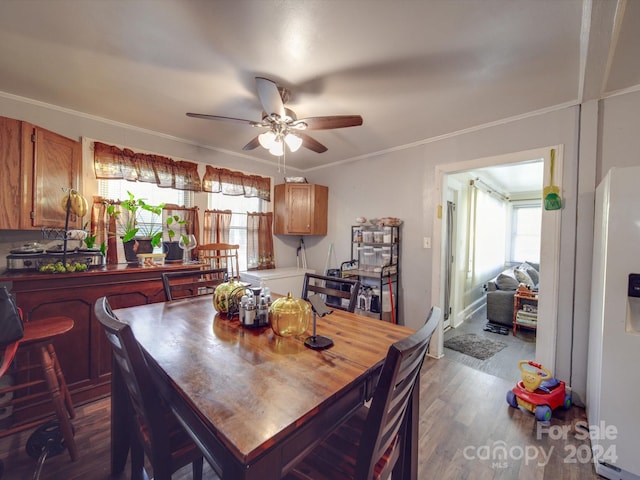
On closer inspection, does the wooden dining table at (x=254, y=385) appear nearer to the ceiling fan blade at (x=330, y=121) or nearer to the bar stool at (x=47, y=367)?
the bar stool at (x=47, y=367)

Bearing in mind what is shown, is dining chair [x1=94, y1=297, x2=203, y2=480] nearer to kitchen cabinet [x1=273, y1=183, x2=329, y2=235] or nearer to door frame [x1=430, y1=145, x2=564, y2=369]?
door frame [x1=430, y1=145, x2=564, y2=369]

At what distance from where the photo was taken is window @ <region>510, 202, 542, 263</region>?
5.82 m

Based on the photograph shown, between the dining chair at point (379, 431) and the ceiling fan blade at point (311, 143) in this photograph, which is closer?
the dining chair at point (379, 431)

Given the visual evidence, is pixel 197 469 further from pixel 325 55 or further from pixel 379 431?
pixel 325 55

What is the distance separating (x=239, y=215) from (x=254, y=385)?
3185 mm

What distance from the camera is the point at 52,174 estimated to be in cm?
211

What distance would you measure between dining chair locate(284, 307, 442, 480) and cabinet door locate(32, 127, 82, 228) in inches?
101

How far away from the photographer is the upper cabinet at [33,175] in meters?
1.81

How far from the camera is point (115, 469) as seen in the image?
4.74 feet

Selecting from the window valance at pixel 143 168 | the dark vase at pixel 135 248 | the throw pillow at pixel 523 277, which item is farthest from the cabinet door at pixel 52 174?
the throw pillow at pixel 523 277

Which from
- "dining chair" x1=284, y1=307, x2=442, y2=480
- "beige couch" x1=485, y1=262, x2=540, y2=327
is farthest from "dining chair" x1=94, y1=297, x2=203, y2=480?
"beige couch" x1=485, y1=262, x2=540, y2=327

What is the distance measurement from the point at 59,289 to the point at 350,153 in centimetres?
329

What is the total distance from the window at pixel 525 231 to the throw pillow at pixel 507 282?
230 centimetres

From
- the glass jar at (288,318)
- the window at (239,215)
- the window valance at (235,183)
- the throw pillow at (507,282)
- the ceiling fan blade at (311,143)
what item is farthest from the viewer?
the throw pillow at (507,282)
